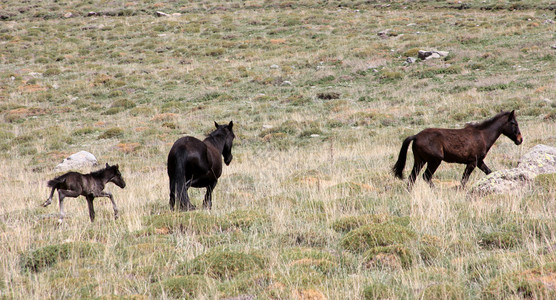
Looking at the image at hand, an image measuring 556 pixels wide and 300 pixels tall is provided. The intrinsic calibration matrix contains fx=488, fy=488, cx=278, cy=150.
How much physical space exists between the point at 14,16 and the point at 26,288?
62.9 meters

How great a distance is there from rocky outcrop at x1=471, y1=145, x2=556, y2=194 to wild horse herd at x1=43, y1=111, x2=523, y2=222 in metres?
0.78

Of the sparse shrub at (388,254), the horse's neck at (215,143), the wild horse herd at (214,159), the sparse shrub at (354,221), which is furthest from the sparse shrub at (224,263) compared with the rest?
the horse's neck at (215,143)

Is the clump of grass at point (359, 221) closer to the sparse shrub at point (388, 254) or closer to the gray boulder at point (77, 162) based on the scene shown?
the sparse shrub at point (388, 254)

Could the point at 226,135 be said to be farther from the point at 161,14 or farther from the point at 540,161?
the point at 161,14

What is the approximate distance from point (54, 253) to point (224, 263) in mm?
2288

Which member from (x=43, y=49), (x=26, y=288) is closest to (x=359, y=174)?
(x=26, y=288)

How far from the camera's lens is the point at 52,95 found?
102 ft

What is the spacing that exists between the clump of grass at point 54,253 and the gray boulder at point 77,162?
440 inches

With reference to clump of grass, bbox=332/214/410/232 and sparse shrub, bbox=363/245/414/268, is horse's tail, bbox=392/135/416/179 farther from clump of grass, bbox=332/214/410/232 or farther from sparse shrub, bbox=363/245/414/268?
sparse shrub, bbox=363/245/414/268

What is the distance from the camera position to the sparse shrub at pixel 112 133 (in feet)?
72.8

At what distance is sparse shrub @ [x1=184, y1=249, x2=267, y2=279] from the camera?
17.6 feet

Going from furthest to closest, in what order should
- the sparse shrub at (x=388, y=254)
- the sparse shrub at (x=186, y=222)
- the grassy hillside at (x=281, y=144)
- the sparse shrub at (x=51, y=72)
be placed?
the sparse shrub at (x=51, y=72), the sparse shrub at (x=186, y=222), the sparse shrub at (x=388, y=254), the grassy hillside at (x=281, y=144)

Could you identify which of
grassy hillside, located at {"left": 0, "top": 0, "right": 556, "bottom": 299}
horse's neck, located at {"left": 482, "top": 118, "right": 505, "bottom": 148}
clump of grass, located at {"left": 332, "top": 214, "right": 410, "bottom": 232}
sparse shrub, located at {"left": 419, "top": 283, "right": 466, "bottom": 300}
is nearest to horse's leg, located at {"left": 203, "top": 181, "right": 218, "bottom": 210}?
grassy hillside, located at {"left": 0, "top": 0, "right": 556, "bottom": 299}

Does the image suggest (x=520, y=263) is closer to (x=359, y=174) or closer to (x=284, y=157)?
(x=359, y=174)
